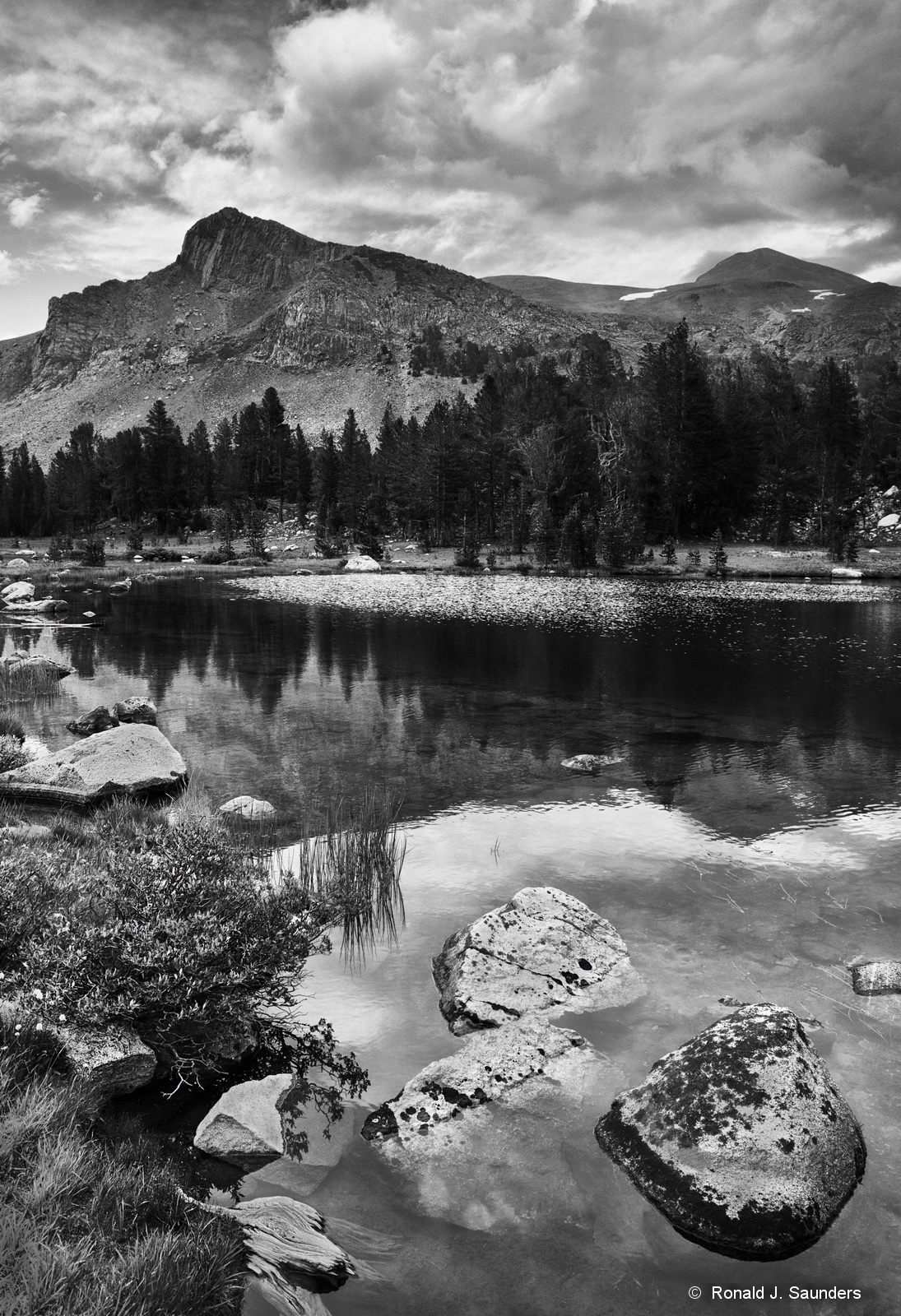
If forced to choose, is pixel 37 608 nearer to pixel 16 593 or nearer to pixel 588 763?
pixel 16 593

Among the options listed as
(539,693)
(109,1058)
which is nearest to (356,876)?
(109,1058)

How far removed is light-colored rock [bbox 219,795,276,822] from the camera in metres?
13.1

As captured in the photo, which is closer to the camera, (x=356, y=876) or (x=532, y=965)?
(x=532, y=965)

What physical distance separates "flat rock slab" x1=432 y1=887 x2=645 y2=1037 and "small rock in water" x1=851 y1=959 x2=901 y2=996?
2.26 metres

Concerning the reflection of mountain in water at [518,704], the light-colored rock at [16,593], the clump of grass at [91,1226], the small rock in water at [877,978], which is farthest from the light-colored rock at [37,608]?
the small rock in water at [877,978]

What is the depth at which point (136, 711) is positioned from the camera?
66.3 feet

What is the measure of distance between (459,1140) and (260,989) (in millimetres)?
2382

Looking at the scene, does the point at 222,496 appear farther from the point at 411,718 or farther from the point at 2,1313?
the point at 2,1313

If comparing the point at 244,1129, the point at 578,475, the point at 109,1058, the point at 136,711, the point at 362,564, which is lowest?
the point at 244,1129

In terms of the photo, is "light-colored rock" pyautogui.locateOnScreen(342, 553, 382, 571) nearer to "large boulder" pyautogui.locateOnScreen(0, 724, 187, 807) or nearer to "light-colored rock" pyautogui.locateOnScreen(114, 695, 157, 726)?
"light-colored rock" pyautogui.locateOnScreen(114, 695, 157, 726)

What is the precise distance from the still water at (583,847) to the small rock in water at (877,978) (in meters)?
0.12

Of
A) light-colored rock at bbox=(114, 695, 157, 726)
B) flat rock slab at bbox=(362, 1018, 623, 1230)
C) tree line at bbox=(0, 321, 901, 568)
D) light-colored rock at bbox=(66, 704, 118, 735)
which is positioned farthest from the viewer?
tree line at bbox=(0, 321, 901, 568)

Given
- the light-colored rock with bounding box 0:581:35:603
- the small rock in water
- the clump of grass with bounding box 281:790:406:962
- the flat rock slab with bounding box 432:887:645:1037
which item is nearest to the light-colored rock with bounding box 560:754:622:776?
the clump of grass with bounding box 281:790:406:962

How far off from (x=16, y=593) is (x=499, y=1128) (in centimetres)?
5546
